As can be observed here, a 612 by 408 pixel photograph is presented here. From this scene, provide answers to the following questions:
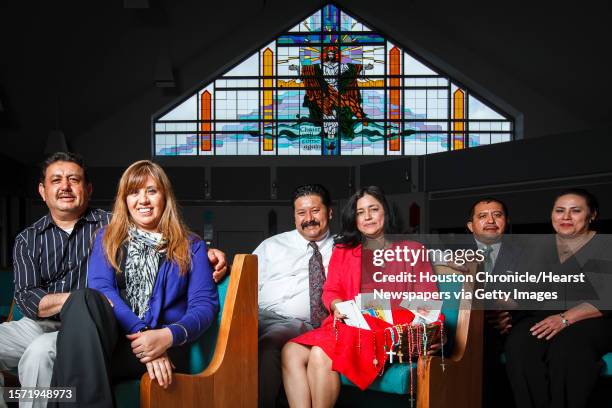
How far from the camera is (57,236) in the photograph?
2625 mm

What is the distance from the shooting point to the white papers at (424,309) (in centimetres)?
262

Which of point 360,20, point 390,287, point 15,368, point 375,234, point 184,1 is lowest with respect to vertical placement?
point 15,368

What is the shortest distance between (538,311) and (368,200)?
885 millimetres

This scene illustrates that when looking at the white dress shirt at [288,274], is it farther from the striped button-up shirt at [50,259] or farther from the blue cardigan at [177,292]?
the blue cardigan at [177,292]

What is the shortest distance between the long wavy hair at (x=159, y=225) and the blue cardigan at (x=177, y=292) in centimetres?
3

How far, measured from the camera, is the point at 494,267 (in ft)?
10.9

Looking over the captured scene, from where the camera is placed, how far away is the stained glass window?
12234mm

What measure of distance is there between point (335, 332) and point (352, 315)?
94 millimetres

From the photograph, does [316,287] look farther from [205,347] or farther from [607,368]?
[607,368]

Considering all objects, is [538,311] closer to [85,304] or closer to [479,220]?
[479,220]

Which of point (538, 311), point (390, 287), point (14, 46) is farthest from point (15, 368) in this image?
point (14, 46)

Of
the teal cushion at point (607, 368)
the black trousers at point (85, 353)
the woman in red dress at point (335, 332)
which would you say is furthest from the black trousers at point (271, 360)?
the teal cushion at point (607, 368)

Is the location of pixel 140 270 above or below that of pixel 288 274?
above

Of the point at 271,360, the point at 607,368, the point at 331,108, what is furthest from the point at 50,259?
the point at 331,108
